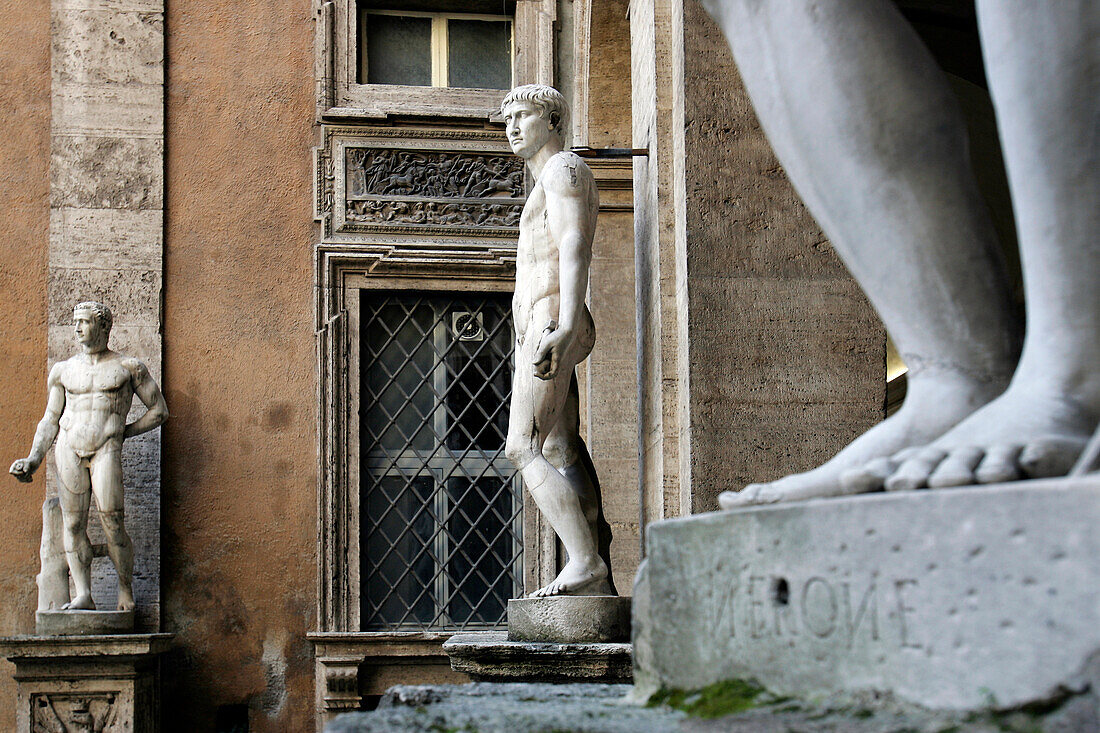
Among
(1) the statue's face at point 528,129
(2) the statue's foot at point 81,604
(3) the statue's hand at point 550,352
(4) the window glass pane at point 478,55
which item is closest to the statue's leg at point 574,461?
(3) the statue's hand at point 550,352

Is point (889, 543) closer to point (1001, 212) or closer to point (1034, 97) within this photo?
point (1034, 97)

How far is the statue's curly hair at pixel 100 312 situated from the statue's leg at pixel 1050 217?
636 centimetres

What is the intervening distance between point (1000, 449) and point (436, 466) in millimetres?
6763

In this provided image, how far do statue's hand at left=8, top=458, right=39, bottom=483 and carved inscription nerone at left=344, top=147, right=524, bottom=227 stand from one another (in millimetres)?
2360

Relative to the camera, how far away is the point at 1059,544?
79 cm

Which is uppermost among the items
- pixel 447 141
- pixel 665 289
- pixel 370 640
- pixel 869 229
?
pixel 447 141

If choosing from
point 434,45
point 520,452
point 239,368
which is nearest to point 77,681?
point 239,368

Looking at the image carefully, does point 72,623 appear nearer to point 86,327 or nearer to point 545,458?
point 86,327

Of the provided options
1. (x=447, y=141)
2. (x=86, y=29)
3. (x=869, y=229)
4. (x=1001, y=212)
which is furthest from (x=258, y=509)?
(x=869, y=229)

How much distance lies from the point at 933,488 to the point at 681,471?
3.05 meters

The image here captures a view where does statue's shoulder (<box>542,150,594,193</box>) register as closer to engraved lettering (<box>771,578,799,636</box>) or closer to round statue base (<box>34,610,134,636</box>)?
engraved lettering (<box>771,578,799,636</box>)

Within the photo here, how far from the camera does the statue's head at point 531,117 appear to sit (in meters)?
4.67

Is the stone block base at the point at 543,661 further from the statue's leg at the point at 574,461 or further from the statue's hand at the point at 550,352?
the statue's hand at the point at 550,352

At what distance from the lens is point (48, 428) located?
6.62m
